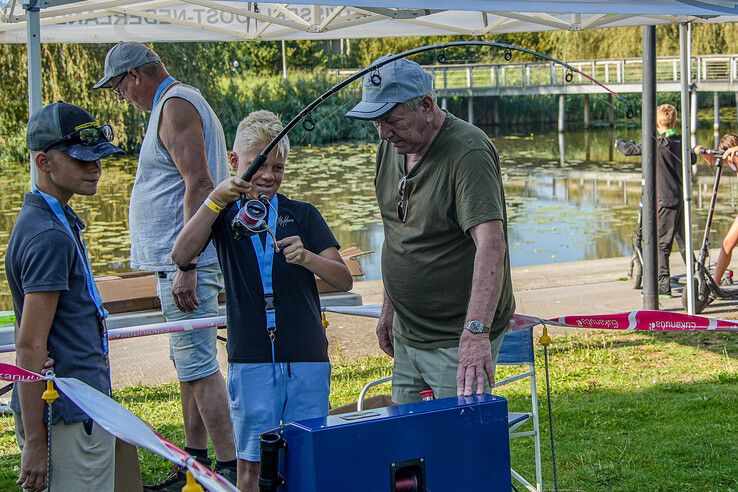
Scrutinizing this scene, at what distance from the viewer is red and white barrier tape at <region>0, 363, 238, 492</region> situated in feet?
9.09

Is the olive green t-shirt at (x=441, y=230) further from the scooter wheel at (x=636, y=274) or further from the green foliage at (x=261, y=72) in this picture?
the scooter wheel at (x=636, y=274)

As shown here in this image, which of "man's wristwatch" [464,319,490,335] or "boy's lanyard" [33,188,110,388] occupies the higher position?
"boy's lanyard" [33,188,110,388]

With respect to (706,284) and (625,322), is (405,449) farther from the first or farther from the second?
(706,284)

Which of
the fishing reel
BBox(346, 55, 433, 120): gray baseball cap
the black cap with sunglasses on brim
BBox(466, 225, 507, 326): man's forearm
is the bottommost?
BBox(466, 225, 507, 326): man's forearm

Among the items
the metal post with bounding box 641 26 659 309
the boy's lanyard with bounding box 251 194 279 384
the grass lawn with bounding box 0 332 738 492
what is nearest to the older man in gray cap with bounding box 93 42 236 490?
the grass lawn with bounding box 0 332 738 492

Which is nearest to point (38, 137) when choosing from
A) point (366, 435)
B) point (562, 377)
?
point (366, 435)

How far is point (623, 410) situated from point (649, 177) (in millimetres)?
2937

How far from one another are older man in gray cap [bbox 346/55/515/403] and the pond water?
8843 millimetres

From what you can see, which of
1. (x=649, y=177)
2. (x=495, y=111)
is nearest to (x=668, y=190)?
(x=649, y=177)

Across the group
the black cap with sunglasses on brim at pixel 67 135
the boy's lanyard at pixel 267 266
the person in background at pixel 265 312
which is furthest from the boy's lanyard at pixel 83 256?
the boy's lanyard at pixel 267 266

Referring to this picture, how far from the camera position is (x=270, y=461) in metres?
2.82

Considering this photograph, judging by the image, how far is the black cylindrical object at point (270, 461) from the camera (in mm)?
2812

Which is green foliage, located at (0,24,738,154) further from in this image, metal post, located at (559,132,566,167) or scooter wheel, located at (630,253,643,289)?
metal post, located at (559,132,566,167)

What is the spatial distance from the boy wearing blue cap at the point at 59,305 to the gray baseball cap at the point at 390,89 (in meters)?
0.84
